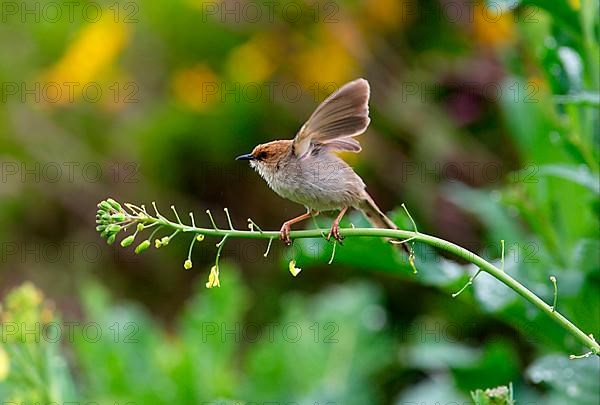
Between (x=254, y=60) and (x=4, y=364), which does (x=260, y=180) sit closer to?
(x=254, y=60)

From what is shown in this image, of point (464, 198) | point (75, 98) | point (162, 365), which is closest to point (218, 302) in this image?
point (162, 365)

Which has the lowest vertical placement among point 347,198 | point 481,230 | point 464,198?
point 481,230

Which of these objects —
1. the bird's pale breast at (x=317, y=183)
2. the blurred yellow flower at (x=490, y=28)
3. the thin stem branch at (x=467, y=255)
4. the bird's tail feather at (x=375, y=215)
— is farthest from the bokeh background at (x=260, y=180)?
the thin stem branch at (x=467, y=255)

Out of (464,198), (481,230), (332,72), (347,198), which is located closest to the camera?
(347,198)

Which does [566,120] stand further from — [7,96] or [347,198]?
[7,96]

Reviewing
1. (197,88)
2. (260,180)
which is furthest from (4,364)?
(197,88)

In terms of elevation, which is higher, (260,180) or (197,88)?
(197,88)

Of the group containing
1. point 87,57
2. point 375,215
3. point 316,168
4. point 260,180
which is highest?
point 87,57
